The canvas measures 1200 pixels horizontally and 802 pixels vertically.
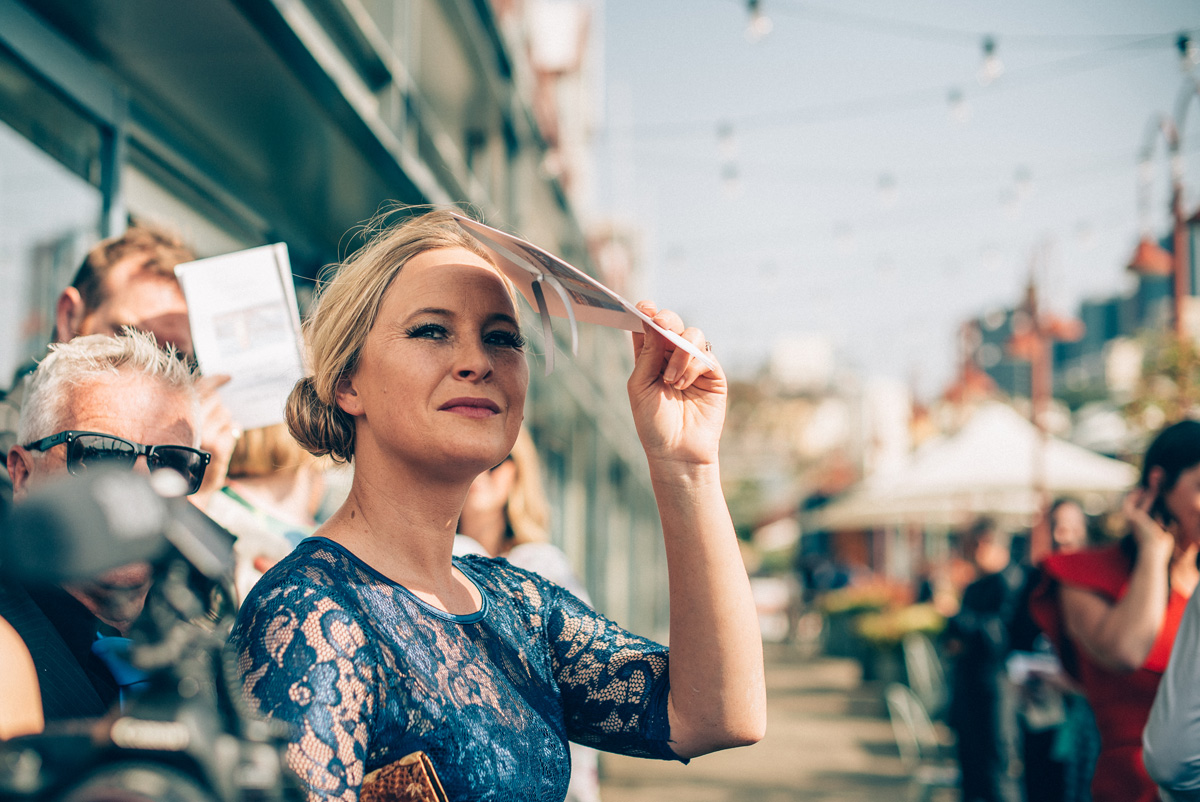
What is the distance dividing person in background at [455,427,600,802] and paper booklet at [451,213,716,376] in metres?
1.75

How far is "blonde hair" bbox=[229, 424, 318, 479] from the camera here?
257 cm

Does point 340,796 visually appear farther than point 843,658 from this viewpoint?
No

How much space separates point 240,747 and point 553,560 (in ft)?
8.29

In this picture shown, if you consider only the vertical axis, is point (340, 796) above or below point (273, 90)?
below

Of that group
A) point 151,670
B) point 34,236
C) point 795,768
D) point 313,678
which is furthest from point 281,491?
point 795,768

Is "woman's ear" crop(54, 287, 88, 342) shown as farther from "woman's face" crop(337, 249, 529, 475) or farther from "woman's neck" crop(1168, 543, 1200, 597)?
"woman's neck" crop(1168, 543, 1200, 597)

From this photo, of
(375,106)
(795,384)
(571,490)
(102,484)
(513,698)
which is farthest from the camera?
(795,384)

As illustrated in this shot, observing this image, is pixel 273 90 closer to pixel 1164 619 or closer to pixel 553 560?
pixel 553 560

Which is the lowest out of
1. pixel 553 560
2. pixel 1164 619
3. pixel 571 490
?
pixel 571 490

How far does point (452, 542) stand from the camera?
148cm

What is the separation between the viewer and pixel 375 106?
4.14m

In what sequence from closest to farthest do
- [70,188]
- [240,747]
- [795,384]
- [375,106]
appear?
[240,747] < [70,188] < [375,106] < [795,384]

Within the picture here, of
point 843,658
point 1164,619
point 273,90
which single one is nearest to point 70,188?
point 273,90

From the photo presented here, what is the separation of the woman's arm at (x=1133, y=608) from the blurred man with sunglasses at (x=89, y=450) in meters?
2.51
